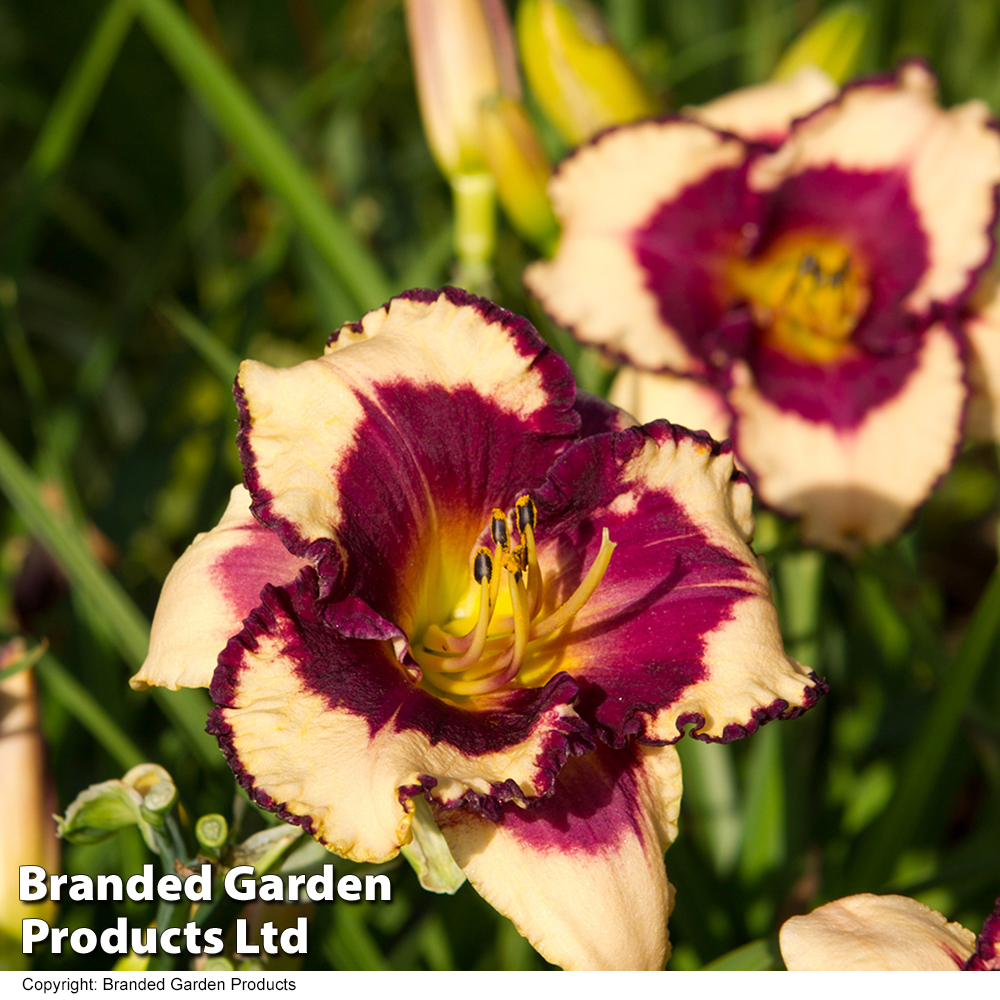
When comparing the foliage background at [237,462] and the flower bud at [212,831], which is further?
the foliage background at [237,462]

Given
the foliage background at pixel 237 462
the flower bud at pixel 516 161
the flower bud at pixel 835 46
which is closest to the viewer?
the foliage background at pixel 237 462

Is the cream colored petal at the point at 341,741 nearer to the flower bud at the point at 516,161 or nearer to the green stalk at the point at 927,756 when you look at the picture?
the green stalk at the point at 927,756

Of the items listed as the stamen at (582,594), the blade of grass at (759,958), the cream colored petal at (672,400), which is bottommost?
the blade of grass at (759,958)

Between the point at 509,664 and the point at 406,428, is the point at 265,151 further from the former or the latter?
the point at 509,664

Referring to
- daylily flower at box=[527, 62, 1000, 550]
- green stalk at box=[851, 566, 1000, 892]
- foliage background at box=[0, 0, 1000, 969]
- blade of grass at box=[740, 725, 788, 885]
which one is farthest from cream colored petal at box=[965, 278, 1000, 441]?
blade of grass at box=[740, 725, 788, 885]

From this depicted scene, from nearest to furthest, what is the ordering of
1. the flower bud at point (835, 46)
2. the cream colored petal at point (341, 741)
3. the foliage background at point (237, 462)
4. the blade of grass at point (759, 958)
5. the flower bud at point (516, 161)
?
the cream colored petal at point (341, 741)
the blade of grass at point (759, 958)
the foliage background at point (237, 462)
the flower bud at point (516, 161)
the flower bud at point (835, 46)

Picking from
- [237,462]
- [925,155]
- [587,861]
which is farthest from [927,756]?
[237,462]

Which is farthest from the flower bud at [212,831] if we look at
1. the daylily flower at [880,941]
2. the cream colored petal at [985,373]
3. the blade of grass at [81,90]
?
the blade of grass at [81,90]
